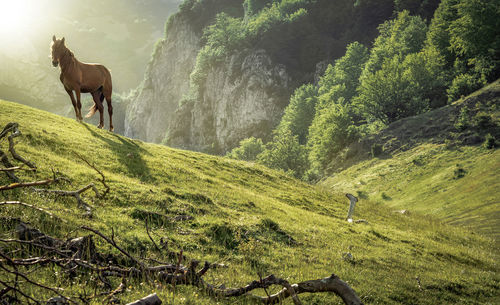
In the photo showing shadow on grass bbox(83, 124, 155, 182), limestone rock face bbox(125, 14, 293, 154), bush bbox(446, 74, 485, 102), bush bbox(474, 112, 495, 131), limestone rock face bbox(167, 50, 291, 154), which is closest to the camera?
shadow on grass bbox(83, 124, 155, 182)

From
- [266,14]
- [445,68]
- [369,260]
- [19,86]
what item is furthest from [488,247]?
[19,86]

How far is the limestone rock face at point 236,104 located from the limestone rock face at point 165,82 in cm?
2367

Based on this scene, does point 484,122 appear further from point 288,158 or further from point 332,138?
point 288,158

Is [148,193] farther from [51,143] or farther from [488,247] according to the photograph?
[488,247]

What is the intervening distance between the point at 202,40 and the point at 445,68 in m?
106

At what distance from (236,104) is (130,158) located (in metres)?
96.4

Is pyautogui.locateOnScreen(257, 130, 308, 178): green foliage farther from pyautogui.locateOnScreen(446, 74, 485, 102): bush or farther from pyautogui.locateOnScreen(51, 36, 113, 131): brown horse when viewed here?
pyautogui.locateOnScreen(51, 36, 113, 131): brown horse

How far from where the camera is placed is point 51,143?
50.1ft

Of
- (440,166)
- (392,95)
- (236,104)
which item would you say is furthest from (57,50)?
(236,104)

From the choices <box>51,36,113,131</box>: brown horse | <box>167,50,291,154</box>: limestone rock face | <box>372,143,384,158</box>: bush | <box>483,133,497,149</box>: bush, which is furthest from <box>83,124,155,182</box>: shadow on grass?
<box>167,50,291,154</box>: limestone rock face

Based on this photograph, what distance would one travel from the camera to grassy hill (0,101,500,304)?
7.36 m

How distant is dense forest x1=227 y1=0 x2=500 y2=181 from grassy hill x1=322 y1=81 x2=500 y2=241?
7.02m

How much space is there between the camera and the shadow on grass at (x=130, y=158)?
1598 cm

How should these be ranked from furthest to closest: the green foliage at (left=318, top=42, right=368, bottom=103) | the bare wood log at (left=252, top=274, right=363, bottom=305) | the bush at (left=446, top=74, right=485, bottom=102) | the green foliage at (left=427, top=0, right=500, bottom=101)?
1. the green foliage at (left=318, top=42, right=368, bottom=103)
2. the green foliage at (left=427, top=0, right=500, bottom=101)
3. the bush at (left=446, top=74, right=485, bottom=102)
4. the bare wood log at (left=252, top=274, right=363, bottom=305)
